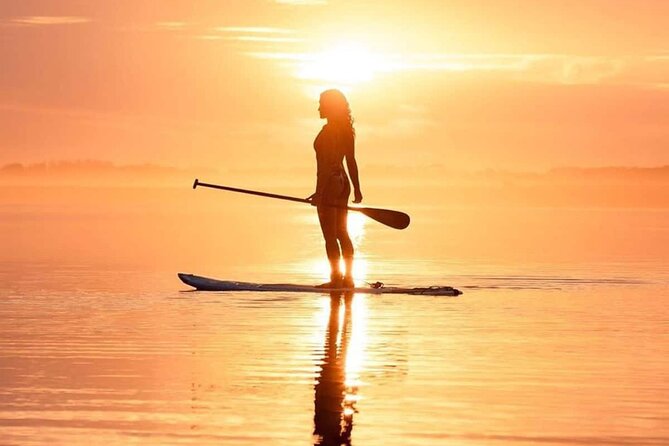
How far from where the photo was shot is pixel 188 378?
49.4 feet

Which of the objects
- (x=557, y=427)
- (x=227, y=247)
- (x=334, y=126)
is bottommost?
(x=557, y=427)

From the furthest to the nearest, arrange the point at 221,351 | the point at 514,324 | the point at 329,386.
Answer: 1. the point at 514,324
2. the point at 221,351
3. the point at 329,386

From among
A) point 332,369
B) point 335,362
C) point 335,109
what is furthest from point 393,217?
point 332,369

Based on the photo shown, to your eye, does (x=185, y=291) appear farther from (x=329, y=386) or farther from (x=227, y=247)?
(x=227, y=247)

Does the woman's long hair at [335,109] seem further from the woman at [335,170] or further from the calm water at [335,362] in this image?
the calm water at [335,362]

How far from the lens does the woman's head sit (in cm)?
2555

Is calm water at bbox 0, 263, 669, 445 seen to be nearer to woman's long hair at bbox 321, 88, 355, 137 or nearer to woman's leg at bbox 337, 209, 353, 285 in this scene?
woman's leg at bbox 337, 209, 353, 285

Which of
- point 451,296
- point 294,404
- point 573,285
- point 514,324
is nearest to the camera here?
point 294,404

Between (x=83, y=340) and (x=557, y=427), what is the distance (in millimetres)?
7389

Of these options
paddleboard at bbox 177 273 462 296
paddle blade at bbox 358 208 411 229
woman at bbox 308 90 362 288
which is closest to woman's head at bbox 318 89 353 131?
woman at bbox 308 90 362 288

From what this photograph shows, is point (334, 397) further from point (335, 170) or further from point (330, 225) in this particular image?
point (335, 170)

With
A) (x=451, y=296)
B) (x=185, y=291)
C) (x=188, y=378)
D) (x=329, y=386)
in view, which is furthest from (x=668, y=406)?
(x=185, y=291)

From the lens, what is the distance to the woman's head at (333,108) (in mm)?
25547

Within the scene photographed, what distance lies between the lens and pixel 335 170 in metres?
25.7
